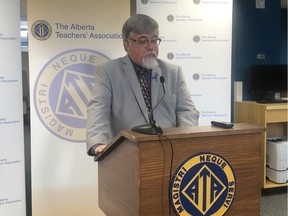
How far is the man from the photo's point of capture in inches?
74.7

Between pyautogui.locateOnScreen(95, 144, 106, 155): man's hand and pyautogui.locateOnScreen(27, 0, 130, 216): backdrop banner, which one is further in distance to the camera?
pyautogui.locateOnScreen(27, 0, 130, 216): backdrop banner

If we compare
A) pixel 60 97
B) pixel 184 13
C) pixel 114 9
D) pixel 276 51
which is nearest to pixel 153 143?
pixel 60 97

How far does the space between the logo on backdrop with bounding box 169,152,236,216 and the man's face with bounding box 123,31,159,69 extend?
0.76 m

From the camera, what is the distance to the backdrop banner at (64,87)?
2.91 metres

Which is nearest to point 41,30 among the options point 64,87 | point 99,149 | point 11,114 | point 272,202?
point 64,87

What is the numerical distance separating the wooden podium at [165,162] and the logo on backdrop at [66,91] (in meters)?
1.53

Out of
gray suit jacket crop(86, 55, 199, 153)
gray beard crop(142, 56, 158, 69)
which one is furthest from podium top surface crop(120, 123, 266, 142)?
gray beard crop(142, 56, 158, 69)

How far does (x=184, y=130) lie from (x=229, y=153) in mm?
195

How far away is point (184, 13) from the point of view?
334 centimetres

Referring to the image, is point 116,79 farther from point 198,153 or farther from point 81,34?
point 81,34

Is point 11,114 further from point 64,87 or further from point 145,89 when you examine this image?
point 145,89

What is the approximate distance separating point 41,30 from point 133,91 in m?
1.36

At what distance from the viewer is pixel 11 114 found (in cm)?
283

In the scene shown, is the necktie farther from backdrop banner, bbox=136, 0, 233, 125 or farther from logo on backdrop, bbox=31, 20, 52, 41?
backdrop banner, bbox=136, 0, 233, 125
